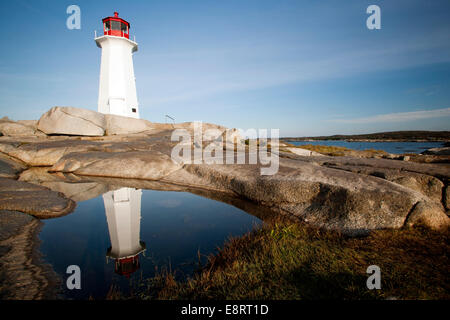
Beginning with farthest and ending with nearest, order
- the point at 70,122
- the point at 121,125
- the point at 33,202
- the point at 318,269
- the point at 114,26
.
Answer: the point at 114,26 < the point at 121,125 < the point at 70,122 < the point at 33,202 < the point at 318,269

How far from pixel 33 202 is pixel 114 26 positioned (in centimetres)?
3476

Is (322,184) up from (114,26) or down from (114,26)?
down

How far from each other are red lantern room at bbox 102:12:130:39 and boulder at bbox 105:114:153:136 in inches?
605

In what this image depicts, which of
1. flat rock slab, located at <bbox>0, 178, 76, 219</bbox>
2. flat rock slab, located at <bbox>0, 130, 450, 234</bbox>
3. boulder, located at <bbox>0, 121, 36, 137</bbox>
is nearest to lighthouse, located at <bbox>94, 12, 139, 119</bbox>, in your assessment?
boulder, located at <bbox>0, 121, 36, 137</bbox>

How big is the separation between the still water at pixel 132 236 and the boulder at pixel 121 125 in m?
17.1

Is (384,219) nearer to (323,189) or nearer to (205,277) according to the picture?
(323,189)

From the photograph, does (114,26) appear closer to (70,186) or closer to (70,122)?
(70,122)

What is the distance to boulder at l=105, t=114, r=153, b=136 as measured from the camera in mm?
25234

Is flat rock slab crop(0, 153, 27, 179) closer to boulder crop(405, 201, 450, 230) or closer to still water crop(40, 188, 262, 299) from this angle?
still water crop(40, 188, 262, 299)

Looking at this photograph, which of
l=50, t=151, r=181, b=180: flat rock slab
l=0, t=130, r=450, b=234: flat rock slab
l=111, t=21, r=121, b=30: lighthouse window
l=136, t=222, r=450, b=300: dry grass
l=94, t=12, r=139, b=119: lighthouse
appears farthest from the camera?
l=111, t=21, r=121, b=30: lighthouse window

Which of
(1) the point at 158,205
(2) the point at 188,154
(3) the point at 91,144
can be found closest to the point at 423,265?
(1) the point at 158,205

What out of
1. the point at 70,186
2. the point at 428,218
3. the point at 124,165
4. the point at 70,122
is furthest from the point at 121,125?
the point at 428,218

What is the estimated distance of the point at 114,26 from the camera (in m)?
33.0
